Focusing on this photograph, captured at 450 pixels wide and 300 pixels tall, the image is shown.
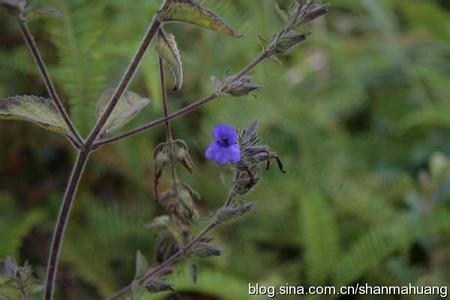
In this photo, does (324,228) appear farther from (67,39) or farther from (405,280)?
(67,39)

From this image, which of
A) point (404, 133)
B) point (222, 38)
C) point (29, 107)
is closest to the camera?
point (29, 107)

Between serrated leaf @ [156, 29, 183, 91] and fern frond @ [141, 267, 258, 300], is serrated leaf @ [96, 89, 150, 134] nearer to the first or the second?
serrated leaf @ [156, 29, 183, 91]

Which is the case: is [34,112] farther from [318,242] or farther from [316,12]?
[318,242]

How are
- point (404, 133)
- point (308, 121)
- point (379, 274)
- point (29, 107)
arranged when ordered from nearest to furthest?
point (29, 107) → point (379, 274) → point (308, 121) → point (404, 133)

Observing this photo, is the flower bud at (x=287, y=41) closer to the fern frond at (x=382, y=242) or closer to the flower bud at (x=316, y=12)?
the flower bud at (x=316, y=12)

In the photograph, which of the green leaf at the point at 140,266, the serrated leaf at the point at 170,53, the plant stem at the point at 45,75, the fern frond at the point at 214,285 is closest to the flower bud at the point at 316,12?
the serrated leaf at the point at 170,53

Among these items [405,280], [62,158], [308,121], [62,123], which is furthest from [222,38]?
[62,123]
